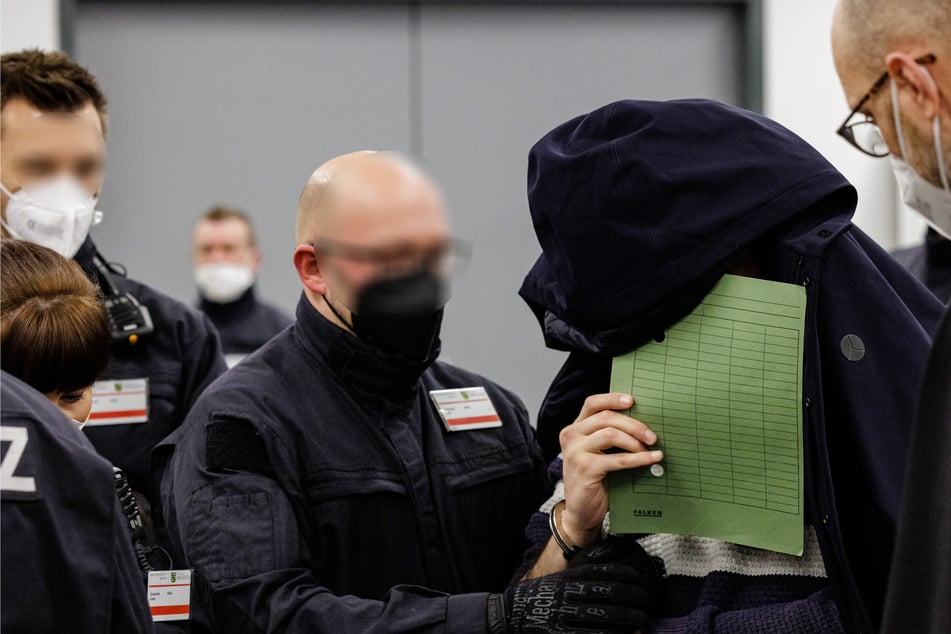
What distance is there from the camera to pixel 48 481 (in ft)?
3.99

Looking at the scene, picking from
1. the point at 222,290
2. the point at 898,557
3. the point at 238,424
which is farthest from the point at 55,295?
the point at 222,290

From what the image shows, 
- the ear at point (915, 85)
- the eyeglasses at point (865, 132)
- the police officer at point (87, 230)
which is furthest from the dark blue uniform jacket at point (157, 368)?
the ear at point (915, 85)

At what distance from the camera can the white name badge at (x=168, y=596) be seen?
168 centimetres

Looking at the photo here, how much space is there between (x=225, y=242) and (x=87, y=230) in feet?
6.68

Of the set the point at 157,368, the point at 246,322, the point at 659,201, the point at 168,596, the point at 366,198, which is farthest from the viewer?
the point at 246,322

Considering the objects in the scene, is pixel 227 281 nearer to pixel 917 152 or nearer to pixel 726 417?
pixel 726 417

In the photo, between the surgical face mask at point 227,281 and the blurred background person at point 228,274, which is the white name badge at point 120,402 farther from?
the surgical face mask at point 227,281

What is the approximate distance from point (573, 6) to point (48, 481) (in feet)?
12.4

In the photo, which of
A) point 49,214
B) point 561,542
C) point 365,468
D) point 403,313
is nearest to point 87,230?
point 49,214

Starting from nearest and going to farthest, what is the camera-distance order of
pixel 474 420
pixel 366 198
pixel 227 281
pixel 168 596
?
pixel 366 198 < pixel 168 596 < pixel 474 420 < pixel 227 281

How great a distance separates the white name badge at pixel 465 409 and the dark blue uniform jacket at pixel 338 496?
0.05 feet

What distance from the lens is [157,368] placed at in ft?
7.54

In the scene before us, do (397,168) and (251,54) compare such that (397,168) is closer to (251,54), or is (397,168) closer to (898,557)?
(898,557)

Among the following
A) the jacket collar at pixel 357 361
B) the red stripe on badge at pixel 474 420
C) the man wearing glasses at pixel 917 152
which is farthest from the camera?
Answer: the red stripe on badge at pixel 474 420
